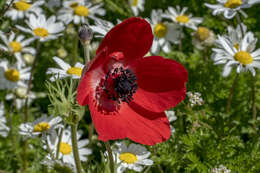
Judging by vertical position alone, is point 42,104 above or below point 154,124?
below

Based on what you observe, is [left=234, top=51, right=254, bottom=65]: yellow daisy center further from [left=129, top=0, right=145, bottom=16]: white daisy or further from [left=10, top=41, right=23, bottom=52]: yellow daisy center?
[left=10, top=41, right=23, bottom=52]: yellow daisy center

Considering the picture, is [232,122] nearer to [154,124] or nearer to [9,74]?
[154,124]

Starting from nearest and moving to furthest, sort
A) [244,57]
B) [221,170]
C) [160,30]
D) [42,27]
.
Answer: [221,170] → [244,57] → [42,27] → [160,30]

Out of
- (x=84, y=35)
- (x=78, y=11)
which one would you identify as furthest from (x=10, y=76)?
(x=84, y=35)

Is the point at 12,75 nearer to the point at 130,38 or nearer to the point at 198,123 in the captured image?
the point at 198,123

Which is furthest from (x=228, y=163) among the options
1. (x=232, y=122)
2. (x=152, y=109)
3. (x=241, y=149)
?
(x=152, y=109)

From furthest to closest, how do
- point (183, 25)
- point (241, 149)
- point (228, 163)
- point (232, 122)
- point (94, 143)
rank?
point (183, 25) → point (94, 143) → point (232, 122) → point (241, 149) → point (228, 163)
